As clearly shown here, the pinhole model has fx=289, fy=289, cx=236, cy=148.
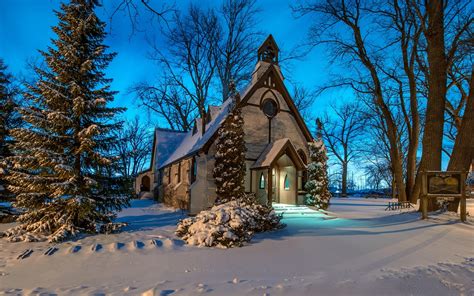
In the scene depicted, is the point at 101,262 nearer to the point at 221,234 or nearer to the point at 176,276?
the point at 176,276

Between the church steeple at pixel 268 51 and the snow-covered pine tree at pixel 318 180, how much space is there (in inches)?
247

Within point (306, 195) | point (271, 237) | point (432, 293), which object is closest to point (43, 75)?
point (271, 237)

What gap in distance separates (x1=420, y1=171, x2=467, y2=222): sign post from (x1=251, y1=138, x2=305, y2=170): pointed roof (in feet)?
21.2

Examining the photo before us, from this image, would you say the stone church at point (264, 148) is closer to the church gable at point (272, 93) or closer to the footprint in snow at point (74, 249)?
the church gable at point (272, 93)

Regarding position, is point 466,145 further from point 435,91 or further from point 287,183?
point 287,183

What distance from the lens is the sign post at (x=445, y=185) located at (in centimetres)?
1051

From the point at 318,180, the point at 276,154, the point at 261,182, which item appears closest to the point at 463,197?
the point at 318,180

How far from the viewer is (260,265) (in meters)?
6.36

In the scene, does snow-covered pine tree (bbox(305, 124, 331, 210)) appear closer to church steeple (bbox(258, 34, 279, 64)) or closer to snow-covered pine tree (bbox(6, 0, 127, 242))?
church steeple (bbox(258, 34, 279, 64))

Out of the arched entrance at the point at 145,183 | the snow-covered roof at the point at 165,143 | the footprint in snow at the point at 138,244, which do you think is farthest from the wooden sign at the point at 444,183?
the arched entrance at the point at 145,183

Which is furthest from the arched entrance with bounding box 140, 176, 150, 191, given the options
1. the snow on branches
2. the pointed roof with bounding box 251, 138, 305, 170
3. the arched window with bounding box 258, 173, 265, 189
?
the snow on branches

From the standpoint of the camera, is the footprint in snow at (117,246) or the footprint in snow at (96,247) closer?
the footprint in snow at (96,247)

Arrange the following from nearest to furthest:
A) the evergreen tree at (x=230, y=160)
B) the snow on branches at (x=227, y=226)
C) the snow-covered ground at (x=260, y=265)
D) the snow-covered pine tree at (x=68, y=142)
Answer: the snow-covered ground at (x=260, y=265), the snow on branches at (x=227, y=226), the snow-covered pine tree at (x=68, y=142), the evergreen tree at (x=230, y=160)

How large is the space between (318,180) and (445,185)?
6.97 metres
